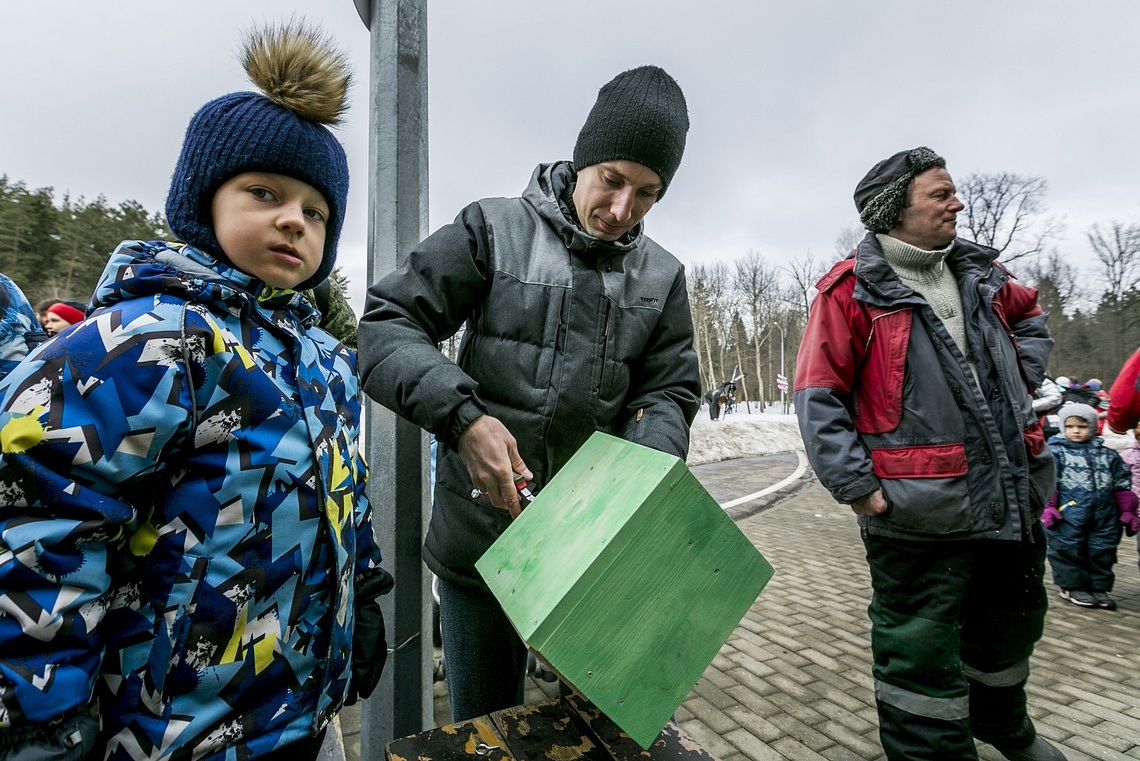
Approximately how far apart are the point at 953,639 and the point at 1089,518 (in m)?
3.61

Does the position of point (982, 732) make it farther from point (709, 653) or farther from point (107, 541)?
point (107, 541)

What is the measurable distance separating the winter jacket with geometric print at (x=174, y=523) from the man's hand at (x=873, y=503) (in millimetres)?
1676

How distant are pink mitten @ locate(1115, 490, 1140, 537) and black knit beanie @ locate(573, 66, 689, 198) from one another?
498 cm

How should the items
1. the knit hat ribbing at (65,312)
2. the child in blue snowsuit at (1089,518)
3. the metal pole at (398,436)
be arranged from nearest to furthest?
1. the metal pole at (398,436)
2. the knit hat ribbing at (65,312)
3. the child in blue snowsuit at (1089,518)

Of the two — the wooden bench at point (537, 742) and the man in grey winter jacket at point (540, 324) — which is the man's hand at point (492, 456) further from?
the wooden bench at point (537, 742)

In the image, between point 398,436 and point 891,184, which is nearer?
point 398,436

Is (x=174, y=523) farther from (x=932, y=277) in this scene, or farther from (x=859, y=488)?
(x=932, y=277)

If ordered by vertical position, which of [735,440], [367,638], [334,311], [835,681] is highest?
[334,311]

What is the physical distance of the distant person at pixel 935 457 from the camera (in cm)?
194

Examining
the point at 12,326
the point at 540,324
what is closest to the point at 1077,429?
the point at 540,324

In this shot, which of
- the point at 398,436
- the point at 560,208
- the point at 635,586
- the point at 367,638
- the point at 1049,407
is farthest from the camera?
the point at 1049,407

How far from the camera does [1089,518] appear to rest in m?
4.40

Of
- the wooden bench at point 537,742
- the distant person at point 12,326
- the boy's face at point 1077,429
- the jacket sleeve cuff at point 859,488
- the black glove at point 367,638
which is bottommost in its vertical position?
the wooden bench at point 537,742

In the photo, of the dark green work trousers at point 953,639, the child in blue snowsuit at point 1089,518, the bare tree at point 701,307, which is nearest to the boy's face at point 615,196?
the dark green work trousers at point 953,639
